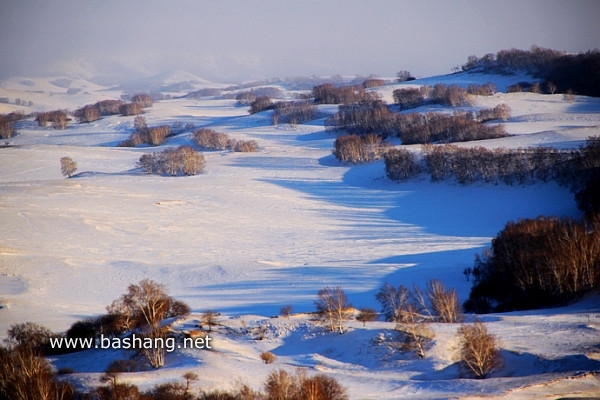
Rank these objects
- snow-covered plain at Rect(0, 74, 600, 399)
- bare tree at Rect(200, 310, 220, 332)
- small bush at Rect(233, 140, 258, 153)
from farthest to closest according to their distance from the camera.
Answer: small bush at Rect(233, 140, 258, 153) < bare tree at Rect(200, 310, 220, 332) < snow-covered plain at Rect(0, 74, 600, 399)

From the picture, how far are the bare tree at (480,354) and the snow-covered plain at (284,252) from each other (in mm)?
531

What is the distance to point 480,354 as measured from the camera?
54.0ft

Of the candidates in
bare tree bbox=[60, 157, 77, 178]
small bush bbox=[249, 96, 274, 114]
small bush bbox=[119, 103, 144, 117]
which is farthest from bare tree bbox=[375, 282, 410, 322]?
small bush bbox=[119, 103, 144, 117]

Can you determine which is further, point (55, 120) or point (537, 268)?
point (55, 120)

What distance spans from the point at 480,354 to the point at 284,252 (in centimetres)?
2551

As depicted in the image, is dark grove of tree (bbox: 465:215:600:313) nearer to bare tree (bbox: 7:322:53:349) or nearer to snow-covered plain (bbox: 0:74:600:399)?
snow-covered plain (bbox: 0:74:600:399)

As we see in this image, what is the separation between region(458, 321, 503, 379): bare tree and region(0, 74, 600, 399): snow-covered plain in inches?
20.9

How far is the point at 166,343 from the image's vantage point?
1983 cm

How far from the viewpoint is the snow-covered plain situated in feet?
57.6

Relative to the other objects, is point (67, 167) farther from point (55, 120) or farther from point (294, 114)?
point (55, 120)

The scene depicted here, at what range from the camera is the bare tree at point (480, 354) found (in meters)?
16.5

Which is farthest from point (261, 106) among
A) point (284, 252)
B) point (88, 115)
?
point (284, 252)

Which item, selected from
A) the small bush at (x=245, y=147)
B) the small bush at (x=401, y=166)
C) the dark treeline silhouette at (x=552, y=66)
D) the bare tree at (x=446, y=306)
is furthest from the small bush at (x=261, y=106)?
the bare tree at (x=446, y=306)

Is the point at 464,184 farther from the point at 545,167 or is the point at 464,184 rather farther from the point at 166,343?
the point at 166,343
